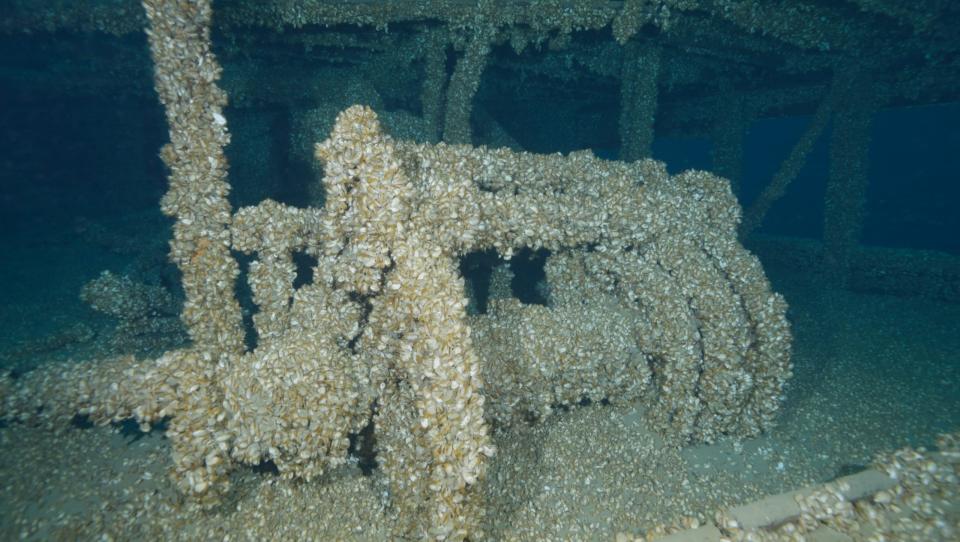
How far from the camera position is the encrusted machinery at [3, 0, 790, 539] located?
3.52 metres

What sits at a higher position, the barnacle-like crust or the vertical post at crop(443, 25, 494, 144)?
the vertical post at crop(443, 25, 494, 144)

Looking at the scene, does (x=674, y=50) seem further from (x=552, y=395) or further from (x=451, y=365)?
(x=451, y=365)

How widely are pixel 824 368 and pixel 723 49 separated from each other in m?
6.53

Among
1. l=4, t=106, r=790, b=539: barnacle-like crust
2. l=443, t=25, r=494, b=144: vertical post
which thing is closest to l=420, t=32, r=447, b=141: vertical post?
l=443, t=25, r=494, b=144: vertical post

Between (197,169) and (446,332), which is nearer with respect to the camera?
(446,332)

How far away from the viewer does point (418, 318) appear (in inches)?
144

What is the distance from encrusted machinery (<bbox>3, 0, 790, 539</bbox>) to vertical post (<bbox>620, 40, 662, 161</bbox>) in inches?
118

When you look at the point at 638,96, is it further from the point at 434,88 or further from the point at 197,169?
the point at 197,169

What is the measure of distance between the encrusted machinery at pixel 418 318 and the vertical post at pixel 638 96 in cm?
300

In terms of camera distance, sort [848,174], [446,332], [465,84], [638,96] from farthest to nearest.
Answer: [848,174] → [638,96] → [465,84] → [446,332]

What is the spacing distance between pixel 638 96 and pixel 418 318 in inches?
303

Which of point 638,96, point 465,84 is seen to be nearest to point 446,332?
point 465,84

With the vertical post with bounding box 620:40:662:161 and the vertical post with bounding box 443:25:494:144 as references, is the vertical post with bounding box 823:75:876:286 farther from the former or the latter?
the vertical post with bounding box 443:25:494:144

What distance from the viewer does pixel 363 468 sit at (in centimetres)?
468
